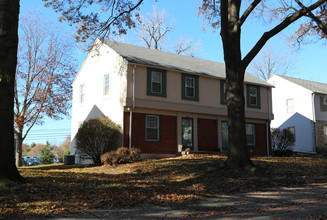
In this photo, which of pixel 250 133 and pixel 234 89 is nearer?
pixel 234 89

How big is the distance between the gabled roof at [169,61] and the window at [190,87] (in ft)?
1.53

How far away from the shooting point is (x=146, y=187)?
928cm

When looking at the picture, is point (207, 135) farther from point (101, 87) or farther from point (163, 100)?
point (101, 87)

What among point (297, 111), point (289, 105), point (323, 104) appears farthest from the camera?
point (289, 105)

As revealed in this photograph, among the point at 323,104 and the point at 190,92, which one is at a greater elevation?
the point at 323,104

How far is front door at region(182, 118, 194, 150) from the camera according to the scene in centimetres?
1980

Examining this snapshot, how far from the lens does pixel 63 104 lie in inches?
1041

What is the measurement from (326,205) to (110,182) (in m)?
6.18

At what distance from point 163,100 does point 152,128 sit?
6.01 ft

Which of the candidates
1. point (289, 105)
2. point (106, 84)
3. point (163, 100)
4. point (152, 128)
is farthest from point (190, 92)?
point (289, 105)

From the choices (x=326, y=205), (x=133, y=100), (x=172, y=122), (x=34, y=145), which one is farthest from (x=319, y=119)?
(x=34, y=145)

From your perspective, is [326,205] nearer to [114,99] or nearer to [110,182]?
[110,182]

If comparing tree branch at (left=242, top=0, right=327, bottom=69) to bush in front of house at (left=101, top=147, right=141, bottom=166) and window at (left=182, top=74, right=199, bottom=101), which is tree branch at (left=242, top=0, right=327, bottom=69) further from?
window at (left=182, top=74, right=199, bottom=101)

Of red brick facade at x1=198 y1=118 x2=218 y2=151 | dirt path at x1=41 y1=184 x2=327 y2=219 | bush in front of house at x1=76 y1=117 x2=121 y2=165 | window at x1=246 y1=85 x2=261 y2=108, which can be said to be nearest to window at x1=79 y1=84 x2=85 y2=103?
bush in front of house at x1=76 y1=117 x2=121 y2=165
